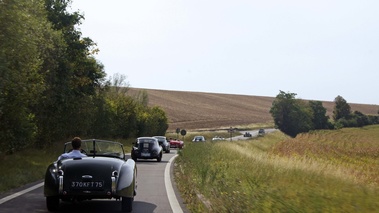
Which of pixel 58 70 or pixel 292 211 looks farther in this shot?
pixel 58 70

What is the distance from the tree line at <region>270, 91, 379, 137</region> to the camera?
435 feet

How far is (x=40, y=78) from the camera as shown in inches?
1037

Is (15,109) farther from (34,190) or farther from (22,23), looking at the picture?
(34,190)

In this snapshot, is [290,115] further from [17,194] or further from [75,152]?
[75,152]

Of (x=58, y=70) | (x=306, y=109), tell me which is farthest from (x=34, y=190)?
(x=306, y=109)

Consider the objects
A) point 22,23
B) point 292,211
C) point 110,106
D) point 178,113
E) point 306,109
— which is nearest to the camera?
point 292,211

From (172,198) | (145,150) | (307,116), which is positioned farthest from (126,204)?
(307,116)

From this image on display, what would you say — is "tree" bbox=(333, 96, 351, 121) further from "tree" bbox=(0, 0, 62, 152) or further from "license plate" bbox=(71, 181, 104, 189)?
"license plate" bbox=(71, 181, 104, 189)

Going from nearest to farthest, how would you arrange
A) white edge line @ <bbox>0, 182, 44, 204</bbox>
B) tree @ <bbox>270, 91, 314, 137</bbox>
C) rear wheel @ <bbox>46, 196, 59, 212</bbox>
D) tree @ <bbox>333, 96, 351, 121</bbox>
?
rear wheel @ <bbox>46, 196, 59, 212</bbox>
white edge line @ <bbox>0, 182, 44, 204</bbox>
tree @ <bbox>270, 91, 314, 137</bbox>
tree @ <bbox>333, 96, 351, 121</bbox>

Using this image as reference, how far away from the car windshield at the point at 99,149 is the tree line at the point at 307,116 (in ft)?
398

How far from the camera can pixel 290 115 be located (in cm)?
13300

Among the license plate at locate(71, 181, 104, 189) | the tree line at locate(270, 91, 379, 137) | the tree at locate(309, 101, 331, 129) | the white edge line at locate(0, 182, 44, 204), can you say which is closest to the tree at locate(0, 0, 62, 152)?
the white edge line at locate(0, 182, 44, 204)

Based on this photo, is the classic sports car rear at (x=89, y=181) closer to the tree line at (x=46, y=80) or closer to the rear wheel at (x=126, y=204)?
the rear wheel at (x=126, y=204)

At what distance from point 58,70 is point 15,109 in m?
10.5
